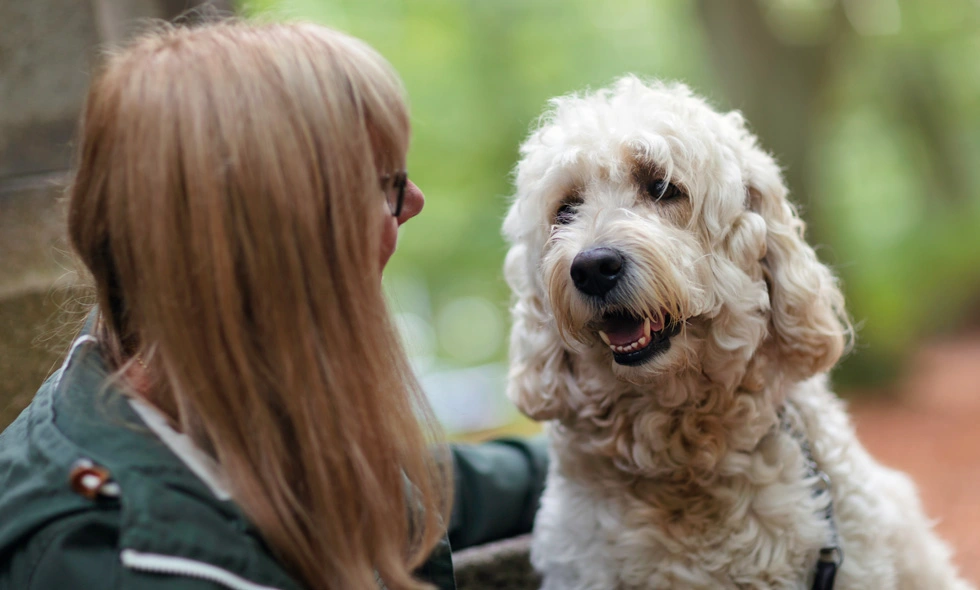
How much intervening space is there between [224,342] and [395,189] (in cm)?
53

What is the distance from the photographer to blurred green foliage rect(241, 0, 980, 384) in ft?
26.2

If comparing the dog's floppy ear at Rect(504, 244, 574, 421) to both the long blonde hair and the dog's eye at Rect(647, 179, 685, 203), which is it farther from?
the long blonde hair

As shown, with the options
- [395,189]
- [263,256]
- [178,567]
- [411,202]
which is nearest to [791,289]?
[411,202]

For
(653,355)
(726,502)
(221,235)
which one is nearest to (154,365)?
(221,235)

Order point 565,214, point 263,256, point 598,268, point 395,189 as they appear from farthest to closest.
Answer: point 565,214 → point 598,268 → point 395,189 → point 263,256

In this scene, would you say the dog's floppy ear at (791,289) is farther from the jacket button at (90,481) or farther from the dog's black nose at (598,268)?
the jacket button at (90,481)

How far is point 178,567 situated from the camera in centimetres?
148

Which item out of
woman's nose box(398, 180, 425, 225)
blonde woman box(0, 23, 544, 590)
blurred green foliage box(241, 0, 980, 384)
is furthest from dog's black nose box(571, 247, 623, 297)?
blurred green foliage box(241, 0, 980, 384)

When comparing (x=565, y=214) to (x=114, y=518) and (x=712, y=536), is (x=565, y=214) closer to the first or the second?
(x=712, y=536)

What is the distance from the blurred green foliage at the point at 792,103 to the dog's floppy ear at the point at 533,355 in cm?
568

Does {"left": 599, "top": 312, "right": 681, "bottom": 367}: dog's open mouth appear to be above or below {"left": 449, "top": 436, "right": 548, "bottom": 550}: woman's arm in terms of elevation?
above

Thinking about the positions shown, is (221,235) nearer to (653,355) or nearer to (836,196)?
(653,355)

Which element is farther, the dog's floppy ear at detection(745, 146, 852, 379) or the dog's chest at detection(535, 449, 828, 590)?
the dog's floppy ear at detection(745, 146, 852, 379)

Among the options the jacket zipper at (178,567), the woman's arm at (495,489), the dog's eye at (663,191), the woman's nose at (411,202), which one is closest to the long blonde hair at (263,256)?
the jacket zipper at (178,567)
